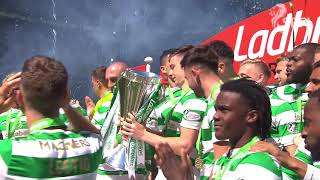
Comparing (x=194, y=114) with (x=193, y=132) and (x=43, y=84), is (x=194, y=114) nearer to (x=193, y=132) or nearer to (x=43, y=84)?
(x=193, y=132)

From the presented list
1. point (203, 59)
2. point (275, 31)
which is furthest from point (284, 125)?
point (275, 31)

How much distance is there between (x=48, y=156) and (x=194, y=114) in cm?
163

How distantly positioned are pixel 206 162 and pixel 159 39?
47.2ft

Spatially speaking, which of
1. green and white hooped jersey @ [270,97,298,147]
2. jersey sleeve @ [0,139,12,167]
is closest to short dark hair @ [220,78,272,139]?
jersey sleeve @ [0,139,12,167]

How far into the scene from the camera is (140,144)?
159 inches

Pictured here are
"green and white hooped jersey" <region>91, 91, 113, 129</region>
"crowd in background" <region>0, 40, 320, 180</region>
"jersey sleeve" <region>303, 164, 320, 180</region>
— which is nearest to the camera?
"crowd in background" <region>0, 40, 320, 180</region>

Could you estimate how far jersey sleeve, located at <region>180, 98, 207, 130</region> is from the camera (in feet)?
13.2

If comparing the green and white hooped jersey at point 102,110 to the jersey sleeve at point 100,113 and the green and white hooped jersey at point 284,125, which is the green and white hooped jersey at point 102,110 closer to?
the jersey sleeve at point 100,113

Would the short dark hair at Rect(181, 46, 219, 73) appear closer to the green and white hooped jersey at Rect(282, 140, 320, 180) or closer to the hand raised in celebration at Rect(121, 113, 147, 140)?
the hand raised in celebration at Rect(121, 113, 147, 140)

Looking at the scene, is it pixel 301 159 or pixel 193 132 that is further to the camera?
pixel 193 132

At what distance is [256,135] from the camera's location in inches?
105

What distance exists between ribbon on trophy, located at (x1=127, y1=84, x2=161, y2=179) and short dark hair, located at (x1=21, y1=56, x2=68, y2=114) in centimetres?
134

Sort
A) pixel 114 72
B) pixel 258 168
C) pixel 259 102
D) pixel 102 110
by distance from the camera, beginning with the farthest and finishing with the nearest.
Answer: pixel 114 72, pixel 102 110, pixel 259 102, pixel 258 168

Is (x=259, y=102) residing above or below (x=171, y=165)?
above
